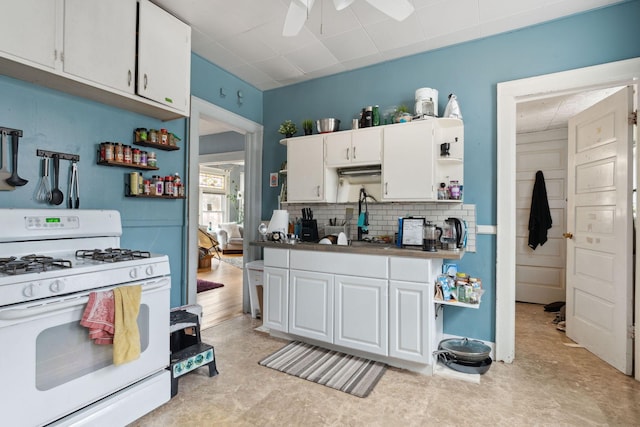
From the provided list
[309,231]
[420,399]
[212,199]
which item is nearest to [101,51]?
[309,231]

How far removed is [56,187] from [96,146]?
41 centimetres

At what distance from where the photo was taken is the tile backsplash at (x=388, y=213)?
2.81 meters

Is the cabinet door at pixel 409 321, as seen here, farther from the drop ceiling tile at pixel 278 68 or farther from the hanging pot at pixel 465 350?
the drop ceiling tile at pixel 278 68

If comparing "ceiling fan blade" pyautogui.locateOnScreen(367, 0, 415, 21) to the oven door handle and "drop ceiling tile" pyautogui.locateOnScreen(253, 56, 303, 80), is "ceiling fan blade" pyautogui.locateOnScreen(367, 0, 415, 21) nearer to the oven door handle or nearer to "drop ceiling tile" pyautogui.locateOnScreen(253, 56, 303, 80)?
"drop ceiling tile" pyautogui.locateOnScreen(253, 56, 303, 80)

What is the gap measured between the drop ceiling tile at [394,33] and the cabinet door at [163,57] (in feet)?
4.96

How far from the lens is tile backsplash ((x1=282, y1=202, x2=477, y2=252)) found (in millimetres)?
2812

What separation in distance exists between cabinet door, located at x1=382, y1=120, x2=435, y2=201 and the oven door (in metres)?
2.07

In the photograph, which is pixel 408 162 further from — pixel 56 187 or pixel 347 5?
pixel 56 187

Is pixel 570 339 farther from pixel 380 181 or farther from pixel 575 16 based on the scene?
pixel 575 16

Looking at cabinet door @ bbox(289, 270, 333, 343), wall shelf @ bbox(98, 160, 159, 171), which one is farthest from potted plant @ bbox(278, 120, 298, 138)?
cabinet door @ bbox(289, 270, 333, 343)

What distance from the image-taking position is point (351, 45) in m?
2.93

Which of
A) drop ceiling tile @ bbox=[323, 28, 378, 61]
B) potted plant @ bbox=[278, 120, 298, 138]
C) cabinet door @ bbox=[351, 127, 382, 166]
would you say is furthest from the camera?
potted plant @ bbox=[278, 120, 298, 138]

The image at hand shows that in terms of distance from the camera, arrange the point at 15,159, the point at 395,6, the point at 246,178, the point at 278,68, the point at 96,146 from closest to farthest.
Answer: the point at 395,6 < the point at 15,159 < the point at 96,146 < the point at 278,68 < the point at 246,178

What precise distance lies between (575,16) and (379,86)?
5.21ft
